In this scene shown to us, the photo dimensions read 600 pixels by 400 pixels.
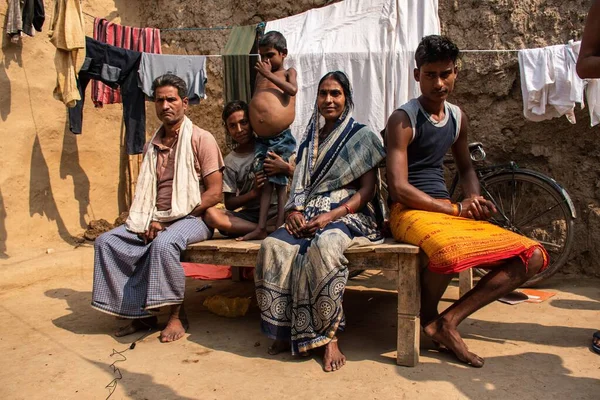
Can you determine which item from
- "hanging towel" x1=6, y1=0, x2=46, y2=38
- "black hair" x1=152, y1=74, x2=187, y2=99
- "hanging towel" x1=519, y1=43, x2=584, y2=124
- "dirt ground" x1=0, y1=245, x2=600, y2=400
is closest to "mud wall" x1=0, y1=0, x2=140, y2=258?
"hanging towel" x1=6, y1=0, x2=46, y2=38

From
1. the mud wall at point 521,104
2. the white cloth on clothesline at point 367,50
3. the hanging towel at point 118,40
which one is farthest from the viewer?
the hanging towel at point 118,40

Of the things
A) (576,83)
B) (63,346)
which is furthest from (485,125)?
(63,346)

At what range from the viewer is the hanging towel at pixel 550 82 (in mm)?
4266

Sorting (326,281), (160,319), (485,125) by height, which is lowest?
(160,319)

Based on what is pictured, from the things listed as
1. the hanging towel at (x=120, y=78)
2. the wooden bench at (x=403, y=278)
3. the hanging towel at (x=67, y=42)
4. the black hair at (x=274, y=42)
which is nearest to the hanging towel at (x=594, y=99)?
the wooden bench at (x=403, y=278)

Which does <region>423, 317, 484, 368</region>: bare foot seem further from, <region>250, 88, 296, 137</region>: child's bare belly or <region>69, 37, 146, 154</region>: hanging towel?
<region>69, 37, 146, 154</region>: hanging towel

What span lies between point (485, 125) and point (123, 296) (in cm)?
338

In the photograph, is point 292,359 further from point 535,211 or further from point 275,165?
point 535,211

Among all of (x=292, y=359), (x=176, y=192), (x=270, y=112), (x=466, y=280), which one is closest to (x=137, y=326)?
(x=176, y=192)

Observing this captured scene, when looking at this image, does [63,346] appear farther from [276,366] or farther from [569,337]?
[569,337]

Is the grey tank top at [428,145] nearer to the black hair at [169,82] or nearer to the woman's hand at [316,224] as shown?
the woman's hand at [316,224]

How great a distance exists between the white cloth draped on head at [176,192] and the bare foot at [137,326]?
591 millimetres

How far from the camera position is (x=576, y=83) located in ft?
13.9

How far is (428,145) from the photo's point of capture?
10.9 feet
